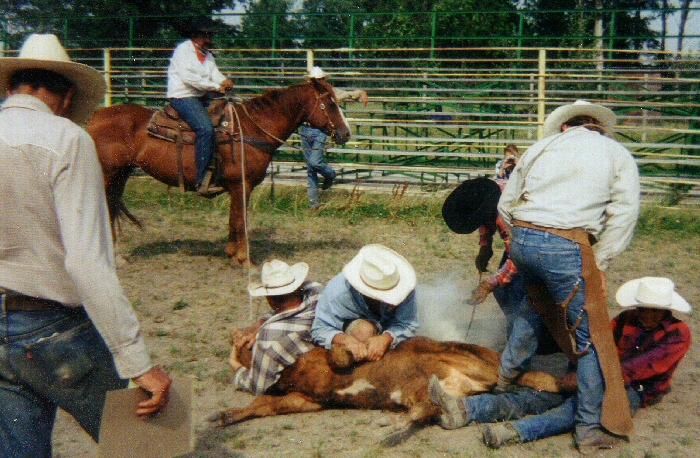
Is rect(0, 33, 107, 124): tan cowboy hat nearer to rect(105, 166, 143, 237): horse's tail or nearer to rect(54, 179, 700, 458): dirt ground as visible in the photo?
rect(54, 179, 700, 458): dirt ground

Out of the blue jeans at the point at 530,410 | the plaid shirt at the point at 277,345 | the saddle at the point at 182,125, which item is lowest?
the blue jeans at the point at 530,410

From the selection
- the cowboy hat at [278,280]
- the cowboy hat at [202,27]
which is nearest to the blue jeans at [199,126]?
the cowboy hat at [202,27]

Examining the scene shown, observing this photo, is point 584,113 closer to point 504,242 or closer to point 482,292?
point 482,292

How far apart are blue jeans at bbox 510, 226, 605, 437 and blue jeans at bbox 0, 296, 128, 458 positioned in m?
2.32

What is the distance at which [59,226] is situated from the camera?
7.77 ft

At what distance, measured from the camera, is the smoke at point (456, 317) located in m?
5.74

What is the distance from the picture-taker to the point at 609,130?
4352mm

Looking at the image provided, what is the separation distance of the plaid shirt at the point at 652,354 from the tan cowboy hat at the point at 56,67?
3.34 meters

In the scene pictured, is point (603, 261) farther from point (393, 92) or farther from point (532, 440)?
point (393, 92)

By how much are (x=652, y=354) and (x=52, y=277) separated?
136 inches

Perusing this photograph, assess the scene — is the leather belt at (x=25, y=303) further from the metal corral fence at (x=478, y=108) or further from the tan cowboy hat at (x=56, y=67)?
the metal corral fence at (x=478, y=108)

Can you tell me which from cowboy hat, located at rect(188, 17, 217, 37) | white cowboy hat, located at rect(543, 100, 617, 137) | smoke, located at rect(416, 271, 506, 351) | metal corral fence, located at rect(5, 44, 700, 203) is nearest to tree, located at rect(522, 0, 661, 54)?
metal corral fence, located at rect(5, 44, 700, 203)

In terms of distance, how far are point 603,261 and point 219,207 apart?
336 inches

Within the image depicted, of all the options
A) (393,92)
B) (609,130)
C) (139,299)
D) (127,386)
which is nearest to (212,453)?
(127,386)
